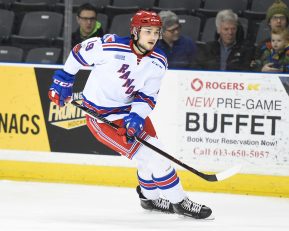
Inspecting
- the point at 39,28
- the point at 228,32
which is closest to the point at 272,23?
the point at 228,32

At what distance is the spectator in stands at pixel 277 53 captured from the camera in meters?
5.64

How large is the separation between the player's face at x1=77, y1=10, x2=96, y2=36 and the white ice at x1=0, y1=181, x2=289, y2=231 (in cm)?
111

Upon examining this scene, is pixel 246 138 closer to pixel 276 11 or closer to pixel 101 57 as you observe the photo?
pixel 276 11

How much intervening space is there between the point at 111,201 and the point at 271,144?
1.14 m

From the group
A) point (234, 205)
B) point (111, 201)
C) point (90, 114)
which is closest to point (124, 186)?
point (111, 201)

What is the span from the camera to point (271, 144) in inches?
223

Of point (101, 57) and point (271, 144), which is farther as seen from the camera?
point (271, 144)

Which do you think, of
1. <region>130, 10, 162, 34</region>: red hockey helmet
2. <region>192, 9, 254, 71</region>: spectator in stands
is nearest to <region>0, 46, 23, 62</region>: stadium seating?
<region>192, 9, 254, 71</region>: spectator in stands

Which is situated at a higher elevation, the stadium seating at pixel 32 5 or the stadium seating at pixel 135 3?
the stadium seating at pixel 135 3

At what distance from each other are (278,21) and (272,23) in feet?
0.15

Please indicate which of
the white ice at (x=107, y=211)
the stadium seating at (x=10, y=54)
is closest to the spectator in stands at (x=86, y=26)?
the stadium seating at (x=10, y=54)

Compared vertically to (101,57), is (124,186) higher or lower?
lower

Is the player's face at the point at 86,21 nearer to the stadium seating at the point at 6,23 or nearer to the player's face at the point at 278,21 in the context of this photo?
the stadium seating at the point at 6,23

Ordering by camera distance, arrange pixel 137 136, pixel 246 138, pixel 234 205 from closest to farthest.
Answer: pixel 137 136
pixel 234 205
pixel 246 138
